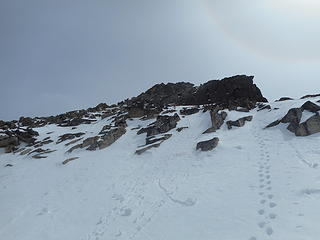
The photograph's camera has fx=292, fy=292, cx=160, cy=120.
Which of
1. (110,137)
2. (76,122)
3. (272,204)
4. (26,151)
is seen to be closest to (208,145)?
(272,204)

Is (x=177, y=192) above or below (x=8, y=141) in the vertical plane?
below

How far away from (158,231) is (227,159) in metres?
9.03

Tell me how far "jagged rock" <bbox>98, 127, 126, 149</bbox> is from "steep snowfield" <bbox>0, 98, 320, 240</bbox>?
1.72 metres

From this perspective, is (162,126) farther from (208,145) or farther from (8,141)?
(8,141)

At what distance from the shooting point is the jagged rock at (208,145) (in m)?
22.2

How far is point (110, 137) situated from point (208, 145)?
12025 millimetres

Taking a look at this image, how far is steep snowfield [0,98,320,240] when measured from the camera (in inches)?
453

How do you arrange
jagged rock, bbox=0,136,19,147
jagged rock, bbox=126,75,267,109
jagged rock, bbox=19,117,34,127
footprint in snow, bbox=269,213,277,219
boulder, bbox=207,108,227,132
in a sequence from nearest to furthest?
footprint in snow, bbox=269,213,277,219, boulder, bbox=207,108,227,132, jagged rock, bbox=0,136,19,147, jagged rock, bbox=126,75,267,109, jagged rock, bbox=19,117,34,127

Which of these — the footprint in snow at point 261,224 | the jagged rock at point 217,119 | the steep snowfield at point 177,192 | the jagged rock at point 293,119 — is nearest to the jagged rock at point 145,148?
the steep snowfield at point 177,192

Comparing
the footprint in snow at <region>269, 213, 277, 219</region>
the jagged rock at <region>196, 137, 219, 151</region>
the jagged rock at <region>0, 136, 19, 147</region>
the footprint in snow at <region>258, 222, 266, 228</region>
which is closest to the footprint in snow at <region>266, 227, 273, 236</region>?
the footprint in snow at <region>258, 222, 266, 228</region>

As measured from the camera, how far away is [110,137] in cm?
3050

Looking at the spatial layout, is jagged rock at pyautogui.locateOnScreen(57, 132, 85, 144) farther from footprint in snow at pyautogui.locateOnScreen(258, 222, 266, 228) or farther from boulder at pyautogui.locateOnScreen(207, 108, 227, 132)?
footprint in snow at pyautogui.locateOnScreen(258, 222, 266, 228)

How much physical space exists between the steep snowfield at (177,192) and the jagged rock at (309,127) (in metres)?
0.84

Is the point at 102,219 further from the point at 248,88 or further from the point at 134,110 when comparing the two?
the point at 248,88
